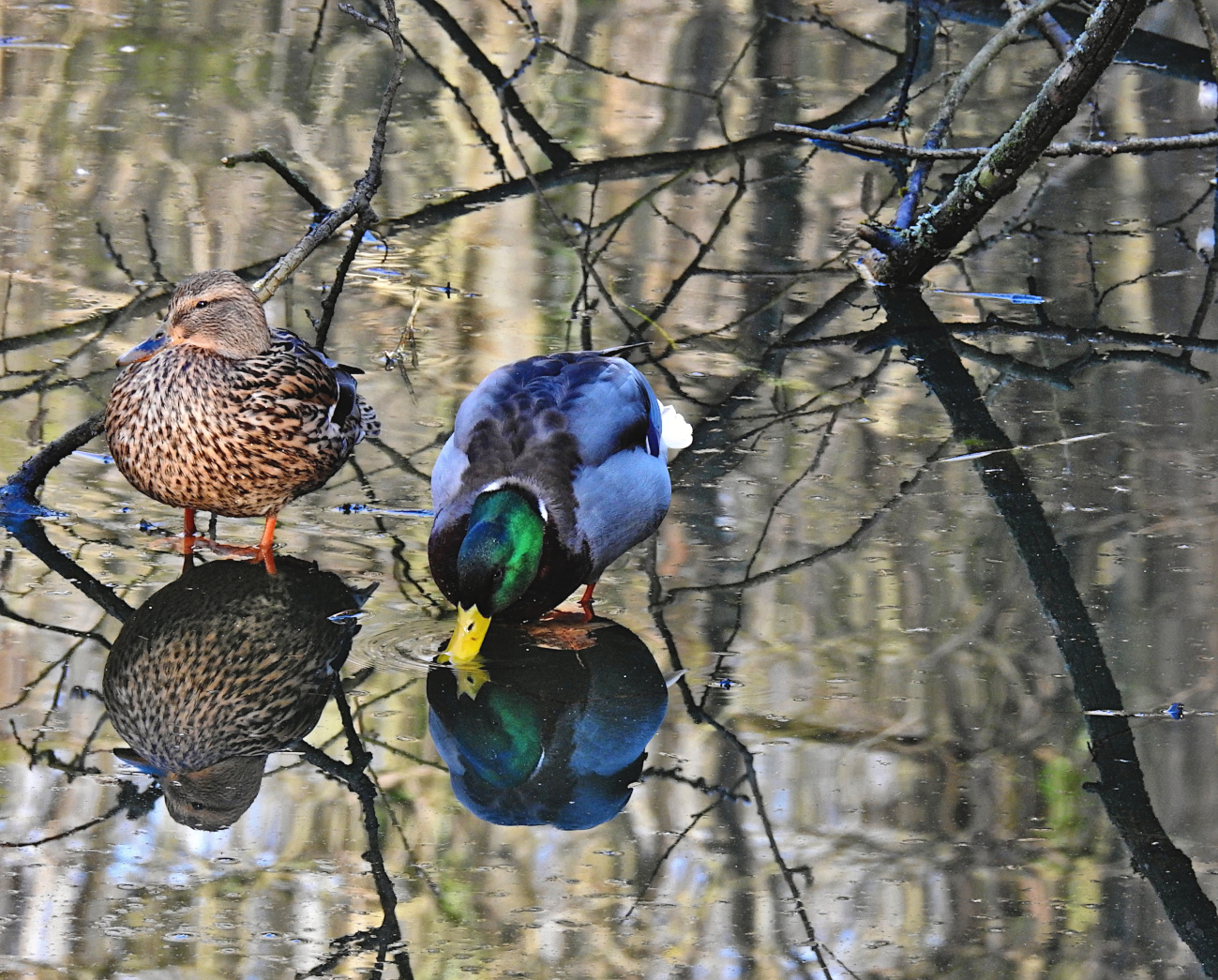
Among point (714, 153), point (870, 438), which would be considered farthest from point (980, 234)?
point (870, 438)

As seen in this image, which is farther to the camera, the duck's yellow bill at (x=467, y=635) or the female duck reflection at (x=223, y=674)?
the duck's yellow bill at (x=467, y=635)

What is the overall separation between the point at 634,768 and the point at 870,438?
77.5 inches

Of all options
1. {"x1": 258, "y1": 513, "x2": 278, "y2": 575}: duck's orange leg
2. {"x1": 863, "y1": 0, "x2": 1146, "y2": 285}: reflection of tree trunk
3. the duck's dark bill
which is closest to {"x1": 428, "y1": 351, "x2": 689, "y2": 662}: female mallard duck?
{"x1": 258, "y1": 513, "x2": 278, "y2": 575}: duck's orange leg

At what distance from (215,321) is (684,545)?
129cm

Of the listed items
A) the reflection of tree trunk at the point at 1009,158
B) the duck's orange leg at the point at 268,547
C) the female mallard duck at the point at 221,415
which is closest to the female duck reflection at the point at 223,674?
the duck's orange leg at the point at 268,547

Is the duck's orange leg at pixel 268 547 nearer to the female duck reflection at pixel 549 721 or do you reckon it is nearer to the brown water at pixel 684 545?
the brown water at pixel 684 545

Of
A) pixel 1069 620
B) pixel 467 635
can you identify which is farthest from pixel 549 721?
pixel 1069 620

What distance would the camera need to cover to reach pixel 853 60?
9.05 meters

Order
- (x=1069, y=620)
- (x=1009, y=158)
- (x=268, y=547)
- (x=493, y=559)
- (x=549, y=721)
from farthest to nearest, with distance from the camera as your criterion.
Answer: (x=1009, y=158)
(x=268, y=547)
(x=1069, y=620)
(x=493, y=559)
(x=549, y=721)

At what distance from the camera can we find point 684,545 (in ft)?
14.4

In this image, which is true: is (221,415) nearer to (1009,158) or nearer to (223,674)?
(223,674)

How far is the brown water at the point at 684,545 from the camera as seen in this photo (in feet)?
9.61

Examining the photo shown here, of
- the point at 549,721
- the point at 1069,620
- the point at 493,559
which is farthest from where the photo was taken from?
the point at 1069,620

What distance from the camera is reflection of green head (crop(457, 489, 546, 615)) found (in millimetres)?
3686
